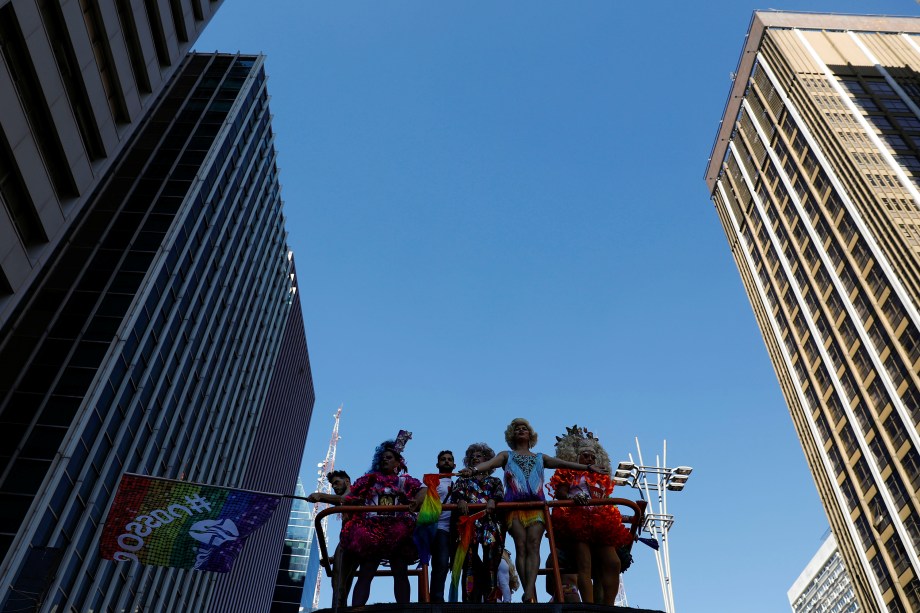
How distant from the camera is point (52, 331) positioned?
3728 centimetres

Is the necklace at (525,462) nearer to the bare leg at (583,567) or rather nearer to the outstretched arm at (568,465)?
the outstretched arm at (568,465)

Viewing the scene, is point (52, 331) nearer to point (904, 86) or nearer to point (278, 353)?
point (278, 353)

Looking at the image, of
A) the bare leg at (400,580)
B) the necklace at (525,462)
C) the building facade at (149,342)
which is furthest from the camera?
the building facade at (149,342)

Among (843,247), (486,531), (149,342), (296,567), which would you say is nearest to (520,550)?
(486,531)

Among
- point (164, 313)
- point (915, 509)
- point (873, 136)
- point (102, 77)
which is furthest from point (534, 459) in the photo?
point (873, 136)

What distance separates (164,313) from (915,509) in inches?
1859

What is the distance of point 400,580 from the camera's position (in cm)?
831

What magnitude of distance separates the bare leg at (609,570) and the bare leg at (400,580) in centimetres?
232

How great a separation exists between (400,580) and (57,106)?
784 inches

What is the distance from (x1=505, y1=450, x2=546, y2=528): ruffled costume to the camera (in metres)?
8.29

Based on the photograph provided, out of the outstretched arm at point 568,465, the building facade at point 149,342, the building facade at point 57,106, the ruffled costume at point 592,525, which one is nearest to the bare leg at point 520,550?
the ruffled costume at point 592,525

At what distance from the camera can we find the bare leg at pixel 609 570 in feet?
27.6

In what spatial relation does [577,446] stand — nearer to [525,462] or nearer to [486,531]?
[525,462]

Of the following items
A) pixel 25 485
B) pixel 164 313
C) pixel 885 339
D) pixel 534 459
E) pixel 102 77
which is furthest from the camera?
pixel 885 339
